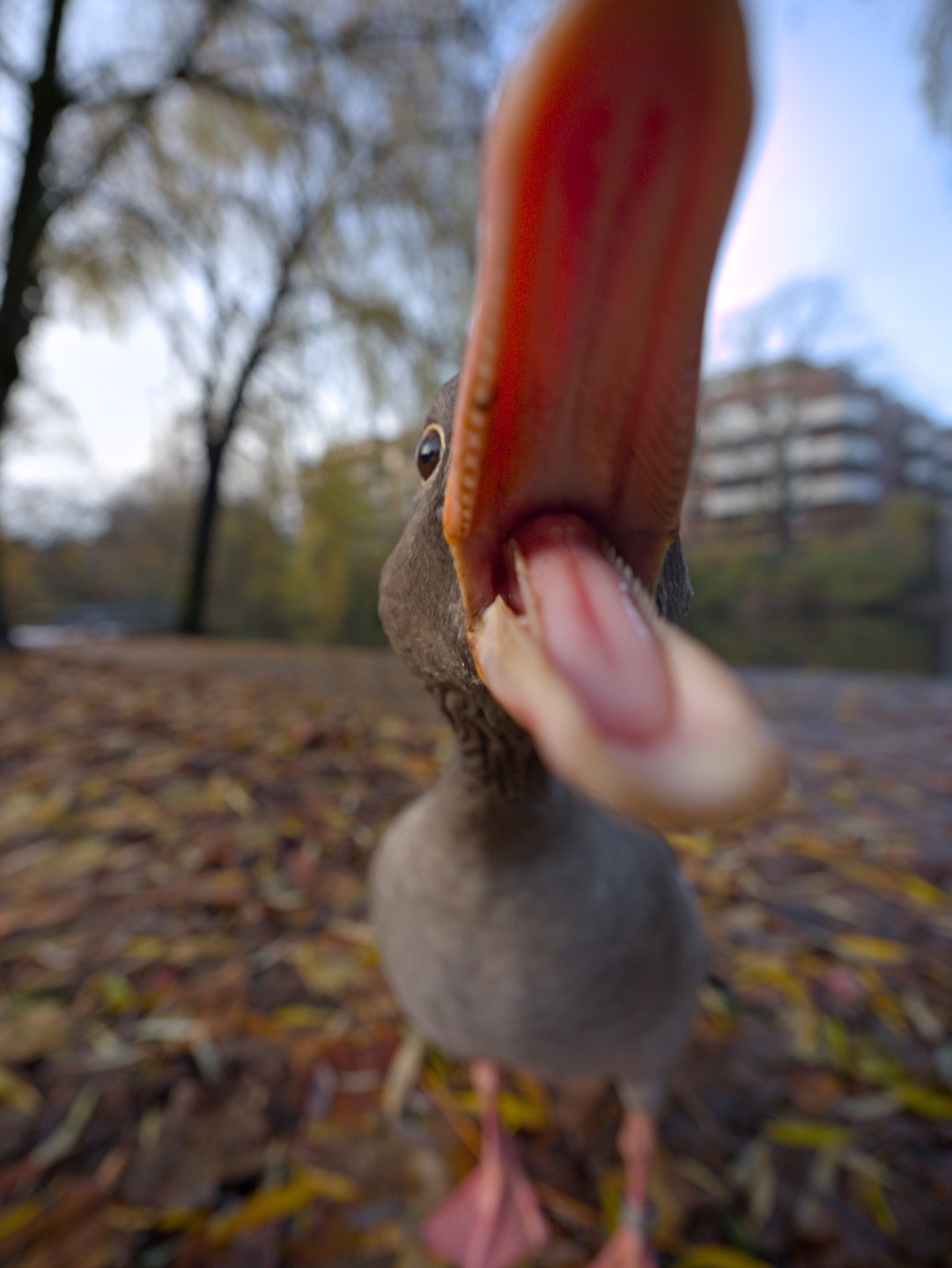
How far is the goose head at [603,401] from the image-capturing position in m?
0.22

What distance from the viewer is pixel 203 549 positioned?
4.94 metres

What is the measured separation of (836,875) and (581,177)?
181cm

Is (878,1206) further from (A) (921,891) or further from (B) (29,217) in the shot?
(B) (29,217)

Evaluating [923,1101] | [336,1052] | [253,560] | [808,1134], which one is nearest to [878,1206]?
[808,1134]

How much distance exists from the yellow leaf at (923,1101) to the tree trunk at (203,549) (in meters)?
4.73

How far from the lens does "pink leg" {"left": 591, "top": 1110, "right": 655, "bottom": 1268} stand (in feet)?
2.71

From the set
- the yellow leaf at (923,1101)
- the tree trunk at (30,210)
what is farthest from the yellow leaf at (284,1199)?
the tree trunk at (30,210)

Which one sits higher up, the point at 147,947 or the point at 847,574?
the point at 847,574

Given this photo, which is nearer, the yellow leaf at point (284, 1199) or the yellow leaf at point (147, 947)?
the yellow leaf at point (284, 1199)

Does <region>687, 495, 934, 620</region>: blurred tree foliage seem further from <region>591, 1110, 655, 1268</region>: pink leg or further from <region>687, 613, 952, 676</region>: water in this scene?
<region>591, 1110, 655, 1268</region>: pink leg

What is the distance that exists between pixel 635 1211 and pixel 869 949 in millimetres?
800

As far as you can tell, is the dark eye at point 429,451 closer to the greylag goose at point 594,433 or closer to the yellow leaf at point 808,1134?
the greylag goose at point 594,433

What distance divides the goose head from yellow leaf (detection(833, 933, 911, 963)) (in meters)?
1.36

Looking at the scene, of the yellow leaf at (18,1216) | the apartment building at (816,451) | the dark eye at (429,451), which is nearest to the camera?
the dark eye at (429,451)
